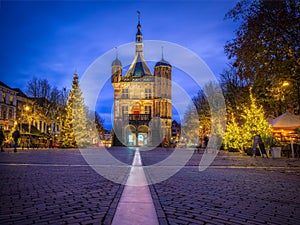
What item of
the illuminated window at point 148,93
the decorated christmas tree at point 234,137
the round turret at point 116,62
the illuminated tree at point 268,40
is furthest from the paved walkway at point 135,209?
the round turret at point 116,62

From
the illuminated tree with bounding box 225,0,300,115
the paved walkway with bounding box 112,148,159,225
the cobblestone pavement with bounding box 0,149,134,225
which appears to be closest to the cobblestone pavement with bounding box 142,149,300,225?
the paved walkway with bounding box 112,148,159,225

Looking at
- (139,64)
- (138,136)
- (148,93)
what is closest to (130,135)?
(138,136)

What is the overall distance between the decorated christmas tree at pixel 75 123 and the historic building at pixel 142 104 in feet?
42.9

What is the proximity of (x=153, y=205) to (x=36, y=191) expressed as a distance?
231 cm

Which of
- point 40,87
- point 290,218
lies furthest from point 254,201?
point 40,87

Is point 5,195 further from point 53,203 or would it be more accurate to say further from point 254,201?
point 254,201

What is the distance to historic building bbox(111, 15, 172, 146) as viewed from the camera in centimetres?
5209

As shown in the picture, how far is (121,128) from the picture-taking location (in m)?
51.8

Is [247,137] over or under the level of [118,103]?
under

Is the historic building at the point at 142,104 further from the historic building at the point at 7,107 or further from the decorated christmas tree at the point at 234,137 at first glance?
the decorated christmas tree at the point at 234,137

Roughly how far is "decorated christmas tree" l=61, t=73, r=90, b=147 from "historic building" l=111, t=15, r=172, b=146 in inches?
515

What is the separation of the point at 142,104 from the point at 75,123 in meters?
21.3

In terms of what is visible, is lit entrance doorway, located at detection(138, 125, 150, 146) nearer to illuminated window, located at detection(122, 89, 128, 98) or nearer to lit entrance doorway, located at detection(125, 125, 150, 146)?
lit entrance doorway, located at detection(125, 125, 150, 146)

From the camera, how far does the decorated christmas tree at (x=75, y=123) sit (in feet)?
118
